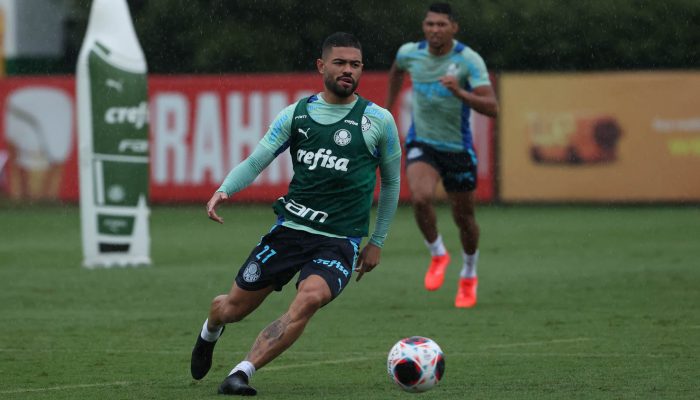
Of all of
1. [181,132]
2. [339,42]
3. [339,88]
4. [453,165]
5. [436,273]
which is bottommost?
[181,132]

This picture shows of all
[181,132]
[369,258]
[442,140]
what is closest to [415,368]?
[369,258]

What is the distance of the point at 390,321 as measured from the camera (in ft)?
41.3

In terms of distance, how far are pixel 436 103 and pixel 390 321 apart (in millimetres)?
2249

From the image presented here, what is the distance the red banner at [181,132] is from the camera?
2794cm

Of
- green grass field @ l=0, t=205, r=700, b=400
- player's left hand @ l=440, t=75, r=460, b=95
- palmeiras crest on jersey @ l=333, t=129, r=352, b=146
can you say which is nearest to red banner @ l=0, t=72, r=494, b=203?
green grass field @ l=0, t=205, r=700, b=400

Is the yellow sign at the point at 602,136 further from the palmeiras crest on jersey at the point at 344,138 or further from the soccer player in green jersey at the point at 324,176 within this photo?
the palmeiras crest on jersey at the point at 344,138

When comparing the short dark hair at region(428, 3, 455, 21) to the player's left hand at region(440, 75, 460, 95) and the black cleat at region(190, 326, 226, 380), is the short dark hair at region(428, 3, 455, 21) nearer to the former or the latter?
the player's left hand at region(440, 75, 460, 95)

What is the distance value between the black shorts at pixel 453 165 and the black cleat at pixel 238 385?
18.2 feet

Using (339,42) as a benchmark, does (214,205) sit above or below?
below

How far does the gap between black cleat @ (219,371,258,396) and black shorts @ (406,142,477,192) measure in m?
5.54

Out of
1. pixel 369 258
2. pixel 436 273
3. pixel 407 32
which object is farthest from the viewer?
pixel 407 32

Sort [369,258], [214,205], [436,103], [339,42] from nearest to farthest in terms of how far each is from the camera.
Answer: [214,205], [339,42], [369,258], [436,103]

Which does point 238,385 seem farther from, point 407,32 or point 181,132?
point 407,32

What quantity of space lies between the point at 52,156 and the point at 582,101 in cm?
990
